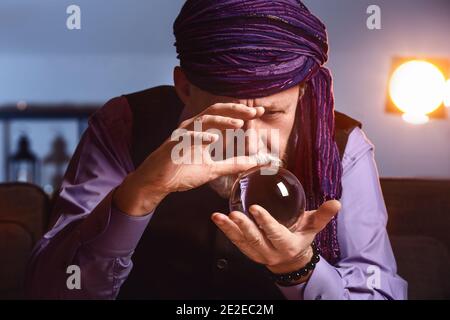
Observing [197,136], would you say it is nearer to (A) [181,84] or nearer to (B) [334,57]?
(A) [181,84]

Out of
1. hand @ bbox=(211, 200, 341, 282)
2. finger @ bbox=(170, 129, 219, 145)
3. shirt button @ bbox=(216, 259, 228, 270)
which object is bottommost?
shirt button @ bbox=(216, 259, 228, 270)

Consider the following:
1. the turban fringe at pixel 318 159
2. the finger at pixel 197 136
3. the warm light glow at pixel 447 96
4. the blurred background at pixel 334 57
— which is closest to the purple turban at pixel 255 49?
the turban fringe at pixel 318 159

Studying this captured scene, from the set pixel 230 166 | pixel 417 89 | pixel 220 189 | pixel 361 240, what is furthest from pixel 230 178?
pixel 417 89

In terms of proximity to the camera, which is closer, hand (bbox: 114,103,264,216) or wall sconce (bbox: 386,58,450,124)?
hand (bbox: 114,103,264,216)

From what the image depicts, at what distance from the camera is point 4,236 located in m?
1.25

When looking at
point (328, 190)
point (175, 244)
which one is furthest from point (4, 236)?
point (328, 190)

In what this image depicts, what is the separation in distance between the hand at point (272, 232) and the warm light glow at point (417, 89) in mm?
513

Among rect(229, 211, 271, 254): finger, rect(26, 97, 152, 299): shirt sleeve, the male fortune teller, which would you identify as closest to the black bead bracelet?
the male fortune teller

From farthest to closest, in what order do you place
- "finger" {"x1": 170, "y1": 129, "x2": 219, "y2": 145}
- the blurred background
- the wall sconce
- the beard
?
the wall sconce < the blurred background < the beard < "finger" {"x1": 170, "y1": 129, "x2": 219, "y2": 145}

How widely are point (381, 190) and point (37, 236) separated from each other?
2.44 feet

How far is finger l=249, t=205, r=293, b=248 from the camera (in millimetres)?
780

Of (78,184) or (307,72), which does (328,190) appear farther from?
(78,184)

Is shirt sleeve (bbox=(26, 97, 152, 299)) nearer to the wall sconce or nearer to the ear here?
the ear

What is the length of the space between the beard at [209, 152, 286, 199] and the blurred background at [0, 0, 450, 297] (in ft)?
0.75
